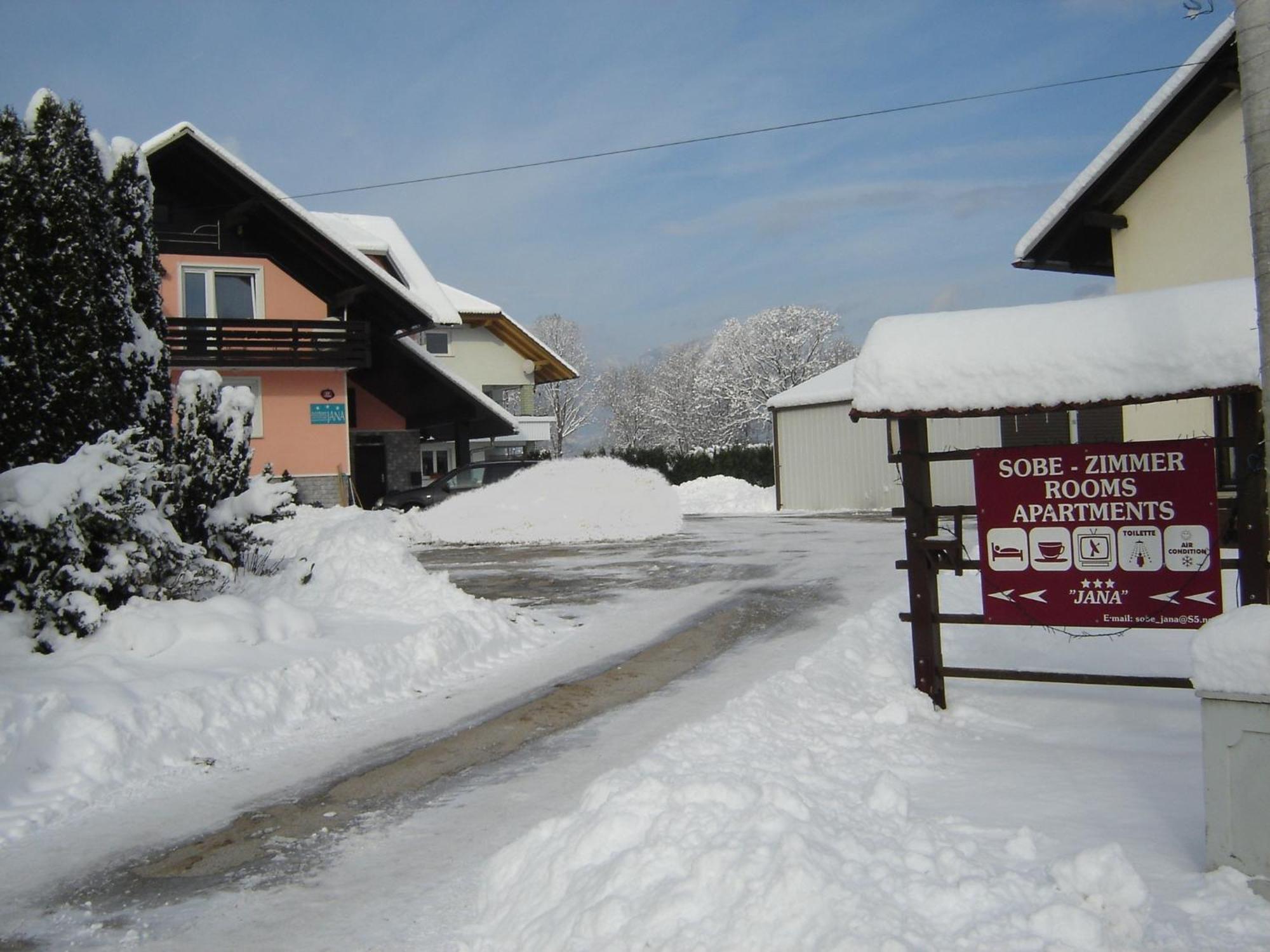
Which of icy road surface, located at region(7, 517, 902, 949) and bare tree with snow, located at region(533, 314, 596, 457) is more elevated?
bare tree with snow, located at region(533, 314, 596, 457)

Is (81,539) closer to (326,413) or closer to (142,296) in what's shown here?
(142,296)

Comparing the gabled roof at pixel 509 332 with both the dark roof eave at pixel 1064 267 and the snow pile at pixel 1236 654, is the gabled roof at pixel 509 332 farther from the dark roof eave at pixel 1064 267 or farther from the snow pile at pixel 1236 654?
the snow pile at pixel 1236 654

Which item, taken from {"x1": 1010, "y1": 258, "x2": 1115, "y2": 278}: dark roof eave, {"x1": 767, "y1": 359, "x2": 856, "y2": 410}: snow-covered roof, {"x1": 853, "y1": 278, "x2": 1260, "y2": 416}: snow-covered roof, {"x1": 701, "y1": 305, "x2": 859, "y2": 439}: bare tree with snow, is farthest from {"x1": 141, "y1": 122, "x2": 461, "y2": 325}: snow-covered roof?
{"x1": 701, "y1": 305, "x2": 859, "y2": 439}: bare tree with snow

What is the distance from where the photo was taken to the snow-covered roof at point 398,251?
28078mm

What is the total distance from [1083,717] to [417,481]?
24.2 m

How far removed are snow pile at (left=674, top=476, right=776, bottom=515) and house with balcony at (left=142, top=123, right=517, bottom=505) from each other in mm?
9702

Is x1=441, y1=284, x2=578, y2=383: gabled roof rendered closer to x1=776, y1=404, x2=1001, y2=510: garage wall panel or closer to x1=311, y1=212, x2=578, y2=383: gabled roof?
x1=311, y1=212, x2=578, y2=383: gabled roof

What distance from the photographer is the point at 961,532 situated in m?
6.15

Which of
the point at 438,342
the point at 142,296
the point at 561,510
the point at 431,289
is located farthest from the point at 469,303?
the point at 142,296

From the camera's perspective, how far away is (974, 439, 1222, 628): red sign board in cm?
562

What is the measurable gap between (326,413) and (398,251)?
9.46 metres

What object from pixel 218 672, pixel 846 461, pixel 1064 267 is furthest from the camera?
pixel 846 461

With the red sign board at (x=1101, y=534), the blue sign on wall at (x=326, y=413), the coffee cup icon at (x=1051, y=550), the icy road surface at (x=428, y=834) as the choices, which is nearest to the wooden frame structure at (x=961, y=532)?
the red sign board at (x=1101, y=534)

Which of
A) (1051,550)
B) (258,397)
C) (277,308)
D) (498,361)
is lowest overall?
(1051,550)
